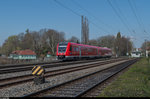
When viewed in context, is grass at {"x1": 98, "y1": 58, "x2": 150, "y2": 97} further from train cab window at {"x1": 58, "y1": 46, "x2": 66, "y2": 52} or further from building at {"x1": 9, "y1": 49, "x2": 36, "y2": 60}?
building at {"x1": 9, "y1": 49, "x2": 36, "y2": 60}

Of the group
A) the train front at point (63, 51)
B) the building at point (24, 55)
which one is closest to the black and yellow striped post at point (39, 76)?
the train front at point (63, 51)

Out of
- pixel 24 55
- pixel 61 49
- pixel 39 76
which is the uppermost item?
pixel 61 49

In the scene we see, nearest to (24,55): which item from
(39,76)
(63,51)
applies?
(63,51)

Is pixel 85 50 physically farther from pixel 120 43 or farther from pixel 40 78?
pixel 120 43

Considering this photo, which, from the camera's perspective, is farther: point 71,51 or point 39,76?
point 71,51

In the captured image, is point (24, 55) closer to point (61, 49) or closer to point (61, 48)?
point (61, 48)

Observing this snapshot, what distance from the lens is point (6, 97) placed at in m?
7.57

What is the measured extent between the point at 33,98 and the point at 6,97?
114cm

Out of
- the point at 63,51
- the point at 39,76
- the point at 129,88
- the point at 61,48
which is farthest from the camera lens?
the point at 61,48

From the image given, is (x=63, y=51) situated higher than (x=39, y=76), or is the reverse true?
(x=63, y=51)

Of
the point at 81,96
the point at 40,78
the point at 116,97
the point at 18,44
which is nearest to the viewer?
the point at 116,97

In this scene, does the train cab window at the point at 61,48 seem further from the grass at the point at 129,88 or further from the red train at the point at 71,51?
the grass at the point at 129,88

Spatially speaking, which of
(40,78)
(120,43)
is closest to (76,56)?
(40,78)

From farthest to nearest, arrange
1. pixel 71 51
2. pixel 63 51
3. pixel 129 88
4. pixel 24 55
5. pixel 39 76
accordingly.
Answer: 1. pixel 24 55
2. pixel 71 51
3. pixel 63 51
4. pixel 39 76
5. pixel 129 88
